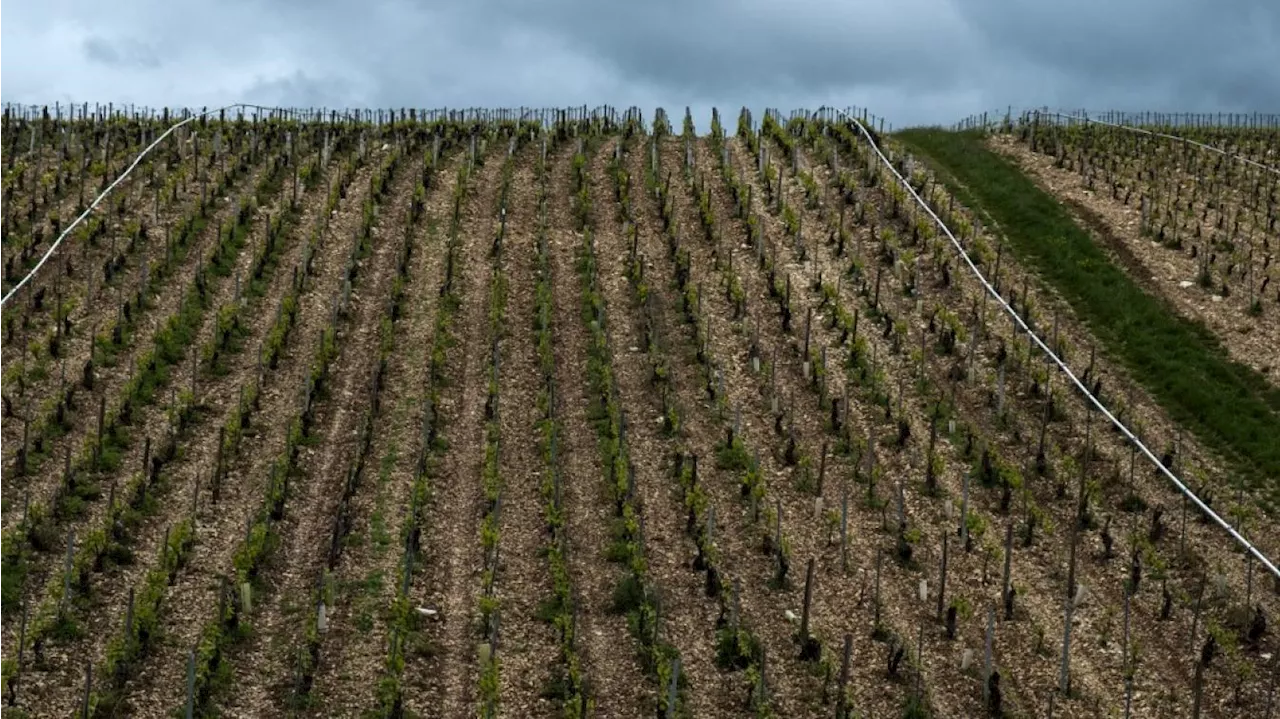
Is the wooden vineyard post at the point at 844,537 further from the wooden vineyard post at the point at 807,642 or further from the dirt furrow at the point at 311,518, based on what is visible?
the dirt furrow at the point at 311,518

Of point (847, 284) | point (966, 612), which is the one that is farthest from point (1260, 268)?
point (966, 612)

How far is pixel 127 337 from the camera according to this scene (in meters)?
31.0

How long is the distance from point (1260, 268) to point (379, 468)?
19133mm

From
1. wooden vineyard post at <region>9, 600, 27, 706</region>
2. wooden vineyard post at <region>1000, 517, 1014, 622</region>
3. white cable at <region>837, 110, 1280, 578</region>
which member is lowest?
wooden vineyard post at <region>9, 600, 27, 706</region>

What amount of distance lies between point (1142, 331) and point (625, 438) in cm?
1076

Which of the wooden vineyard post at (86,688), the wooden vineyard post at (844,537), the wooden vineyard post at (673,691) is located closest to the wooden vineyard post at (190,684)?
the wooden vineyard post at (86,688)

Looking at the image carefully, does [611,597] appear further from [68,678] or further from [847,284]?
[847,284]

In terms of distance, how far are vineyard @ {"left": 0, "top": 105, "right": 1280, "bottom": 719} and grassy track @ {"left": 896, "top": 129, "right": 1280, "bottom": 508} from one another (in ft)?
0.34

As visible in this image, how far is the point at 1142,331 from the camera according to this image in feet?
109

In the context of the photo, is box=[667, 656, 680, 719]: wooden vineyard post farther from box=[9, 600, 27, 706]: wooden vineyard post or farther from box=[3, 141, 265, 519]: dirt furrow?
box=[3, 141, 265, 519]: dirt furrow

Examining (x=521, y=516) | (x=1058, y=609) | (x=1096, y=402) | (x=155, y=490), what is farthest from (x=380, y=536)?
(x=1096, y=402)

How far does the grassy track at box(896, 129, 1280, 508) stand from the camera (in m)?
28.8

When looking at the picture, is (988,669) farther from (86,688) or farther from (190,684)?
(86,688)

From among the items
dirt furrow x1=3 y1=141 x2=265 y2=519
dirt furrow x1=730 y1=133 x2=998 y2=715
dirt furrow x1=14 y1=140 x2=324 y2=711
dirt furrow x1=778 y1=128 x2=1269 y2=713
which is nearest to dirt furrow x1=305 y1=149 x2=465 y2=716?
dirt furrow x1=14 y1=140 x2=324 y2=711
